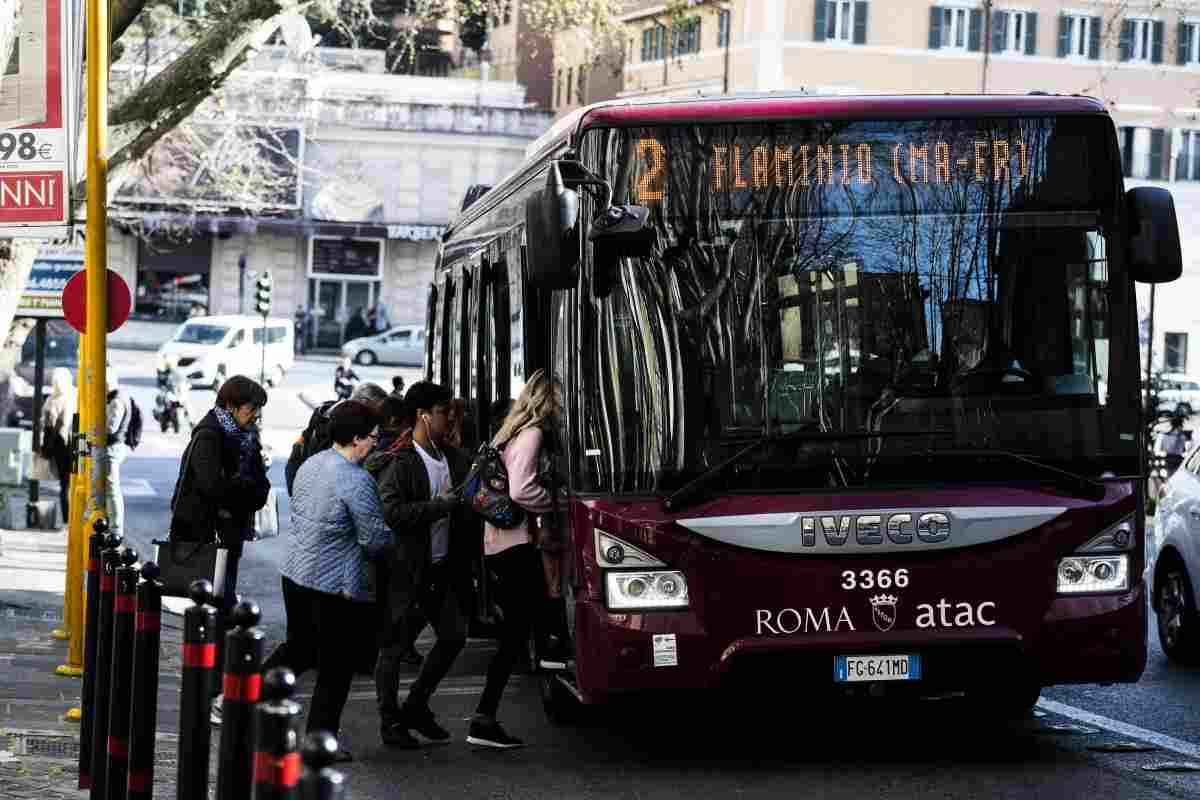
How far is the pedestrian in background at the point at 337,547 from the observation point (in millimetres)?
8914

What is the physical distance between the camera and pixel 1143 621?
9.26 metres

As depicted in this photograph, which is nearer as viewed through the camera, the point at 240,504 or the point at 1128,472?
the point at 1128,472

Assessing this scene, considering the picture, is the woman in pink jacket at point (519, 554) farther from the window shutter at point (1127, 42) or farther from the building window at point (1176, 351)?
the window shutter at point (1127, 42)

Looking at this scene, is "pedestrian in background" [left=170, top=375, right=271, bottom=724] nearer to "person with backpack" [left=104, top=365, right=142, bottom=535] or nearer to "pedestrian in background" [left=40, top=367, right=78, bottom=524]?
"person with backpack" [left=104, top=365, right=142, bottom=535]

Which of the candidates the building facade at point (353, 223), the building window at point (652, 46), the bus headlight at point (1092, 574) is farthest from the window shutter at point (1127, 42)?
the bus headlight at point (1092, 574)

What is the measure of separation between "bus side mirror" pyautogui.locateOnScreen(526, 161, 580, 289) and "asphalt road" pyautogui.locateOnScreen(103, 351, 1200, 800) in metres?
2.03

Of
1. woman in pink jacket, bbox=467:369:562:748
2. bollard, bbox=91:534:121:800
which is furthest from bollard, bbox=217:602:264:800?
woman in pink jacket, bbox=467:369:562:748

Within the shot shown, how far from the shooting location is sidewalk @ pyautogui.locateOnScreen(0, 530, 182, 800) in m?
8.68

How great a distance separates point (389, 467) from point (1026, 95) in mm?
3346

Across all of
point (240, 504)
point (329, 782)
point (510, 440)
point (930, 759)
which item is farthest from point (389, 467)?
point (329, 782)

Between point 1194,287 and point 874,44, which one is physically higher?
point 874,44

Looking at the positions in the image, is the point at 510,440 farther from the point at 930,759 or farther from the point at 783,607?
the point at 930,759

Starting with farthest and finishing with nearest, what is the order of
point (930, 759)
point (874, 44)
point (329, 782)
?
1. point (874, 44)
2. point (930, 759)
3. point (329, 782)

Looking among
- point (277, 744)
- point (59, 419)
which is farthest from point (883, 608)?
point (59, 419)
